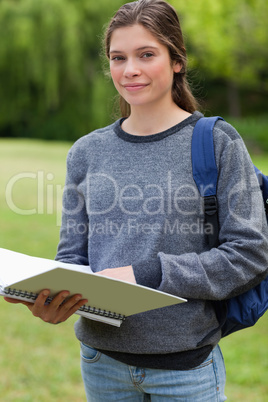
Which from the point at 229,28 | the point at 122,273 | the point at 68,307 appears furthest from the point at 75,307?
the point at 229,28

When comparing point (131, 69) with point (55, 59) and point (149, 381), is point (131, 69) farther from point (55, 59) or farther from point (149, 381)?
point (55, 59)

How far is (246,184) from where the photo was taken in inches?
54.1

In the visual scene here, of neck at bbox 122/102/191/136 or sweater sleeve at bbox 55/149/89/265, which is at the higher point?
neck at bbox 122/102/191/136

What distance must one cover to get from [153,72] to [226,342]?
256 cm

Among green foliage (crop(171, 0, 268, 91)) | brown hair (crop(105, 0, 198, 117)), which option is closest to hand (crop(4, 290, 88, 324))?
brown hair (crop(105, 0, 198, 117))

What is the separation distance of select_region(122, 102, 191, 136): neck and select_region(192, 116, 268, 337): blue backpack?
0.08 metres

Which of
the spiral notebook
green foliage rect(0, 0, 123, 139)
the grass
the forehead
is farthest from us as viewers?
green foliage rect(0, 0, 123, 139)

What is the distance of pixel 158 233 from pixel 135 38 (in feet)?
1.57

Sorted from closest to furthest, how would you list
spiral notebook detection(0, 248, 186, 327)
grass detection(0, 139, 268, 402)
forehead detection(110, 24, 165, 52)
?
spiral notebook detection(0, 248, 186, 327)
forehead detection(110, 24, 165, 52)
grass detection(0, 139, 268, 402)

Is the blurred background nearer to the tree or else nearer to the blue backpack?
the tree

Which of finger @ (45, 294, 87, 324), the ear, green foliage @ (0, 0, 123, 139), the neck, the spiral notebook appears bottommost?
green foliage @ (0, 0, 123, 139)

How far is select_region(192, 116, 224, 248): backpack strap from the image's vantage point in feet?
4.50

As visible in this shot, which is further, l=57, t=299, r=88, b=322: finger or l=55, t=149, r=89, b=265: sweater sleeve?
l=55, t=149, r=89, b=265: sweater sleeve

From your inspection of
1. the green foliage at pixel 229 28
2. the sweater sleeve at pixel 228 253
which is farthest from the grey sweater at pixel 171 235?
the green foliage at pixel 229 28
